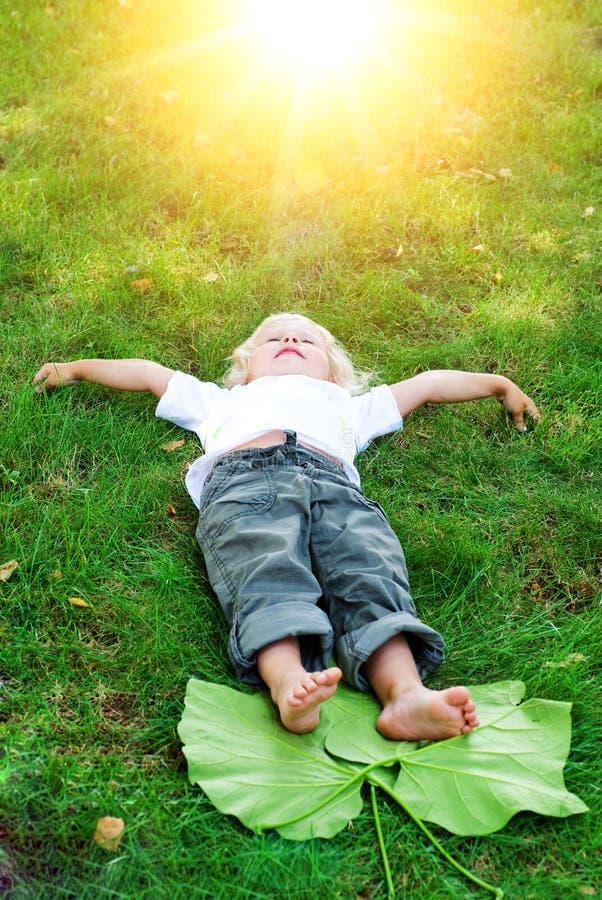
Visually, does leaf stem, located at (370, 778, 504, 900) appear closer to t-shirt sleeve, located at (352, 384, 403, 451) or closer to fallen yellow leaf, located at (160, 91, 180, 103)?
t-shirt sleeve, located at (352, 384, 403, 451)

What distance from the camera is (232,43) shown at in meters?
5.87

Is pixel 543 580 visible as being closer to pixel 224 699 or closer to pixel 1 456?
pixel 224 699

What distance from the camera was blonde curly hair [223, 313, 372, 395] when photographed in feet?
11.2

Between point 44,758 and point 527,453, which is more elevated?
point 44,758

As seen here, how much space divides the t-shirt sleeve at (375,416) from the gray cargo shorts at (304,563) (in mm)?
379

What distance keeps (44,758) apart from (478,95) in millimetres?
5015

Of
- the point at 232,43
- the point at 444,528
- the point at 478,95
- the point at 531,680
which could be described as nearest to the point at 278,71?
the point at 232,43

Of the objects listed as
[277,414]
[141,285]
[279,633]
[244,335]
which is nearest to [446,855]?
[279,633]

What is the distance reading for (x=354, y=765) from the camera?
210 cm

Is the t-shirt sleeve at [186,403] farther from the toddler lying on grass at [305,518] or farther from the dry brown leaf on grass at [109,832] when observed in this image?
the dry brown leaf on grass at [109,832]

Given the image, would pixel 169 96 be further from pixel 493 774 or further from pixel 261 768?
pixel 493 774

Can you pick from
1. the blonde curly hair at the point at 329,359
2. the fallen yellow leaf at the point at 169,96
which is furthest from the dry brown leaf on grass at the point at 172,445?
the fallen yellow leaf at the point at 169,96

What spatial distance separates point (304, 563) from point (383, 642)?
0.35 metres

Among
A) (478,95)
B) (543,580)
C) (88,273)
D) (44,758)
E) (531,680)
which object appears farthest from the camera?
(478,95)
